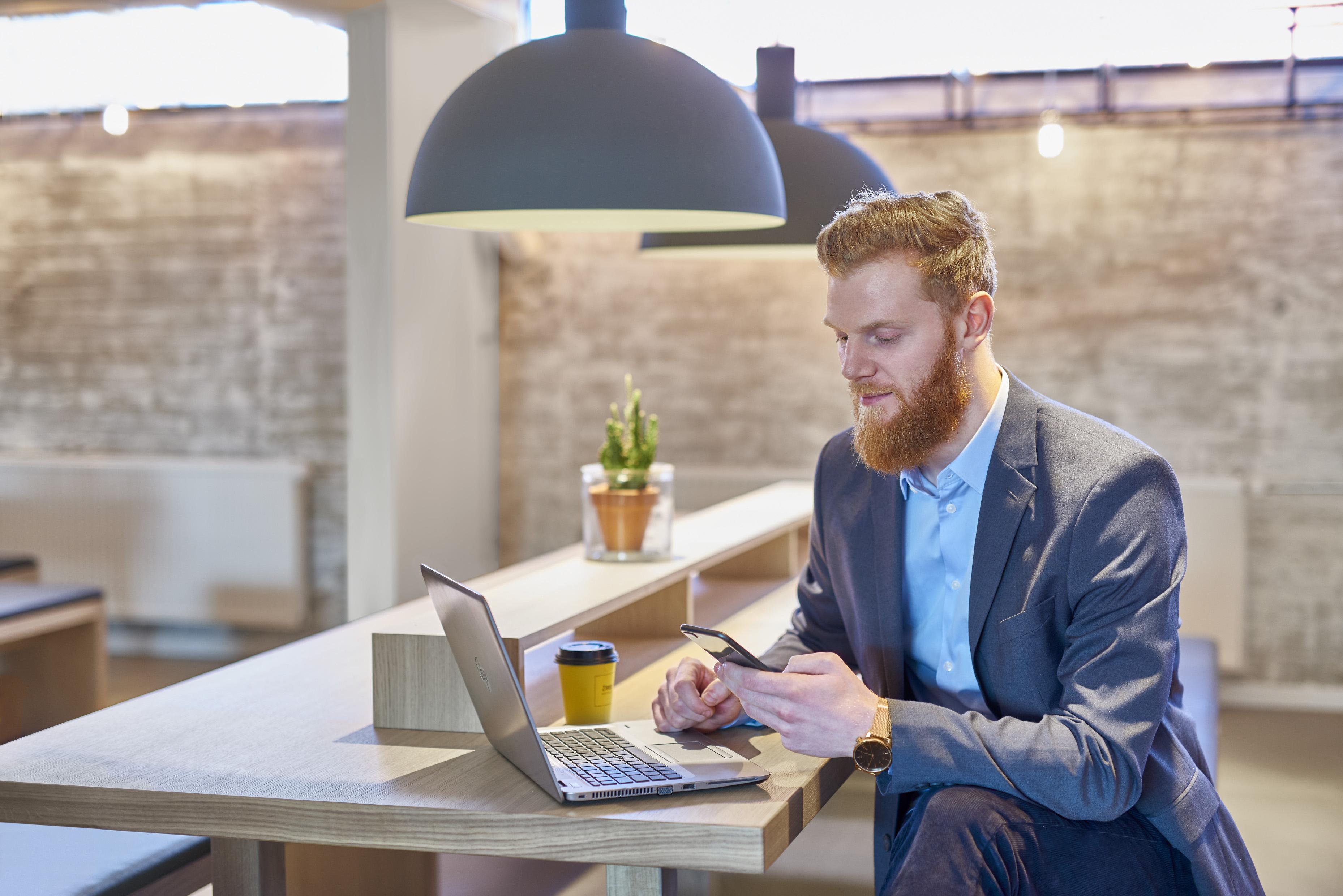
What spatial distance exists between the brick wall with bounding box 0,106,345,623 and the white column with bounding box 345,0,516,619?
662 millimetres

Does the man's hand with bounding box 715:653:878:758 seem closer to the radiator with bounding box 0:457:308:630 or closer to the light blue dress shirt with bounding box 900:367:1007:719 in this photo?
the light blue dress shirt with bounding box 900:367:1007:719

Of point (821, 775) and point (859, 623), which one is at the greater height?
point (859, 623)

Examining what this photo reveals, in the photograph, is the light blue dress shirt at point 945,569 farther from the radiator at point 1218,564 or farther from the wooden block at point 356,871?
the radiator at point 1218,564

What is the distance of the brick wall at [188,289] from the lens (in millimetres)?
5766

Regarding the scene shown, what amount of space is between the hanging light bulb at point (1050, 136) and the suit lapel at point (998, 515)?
3.68m

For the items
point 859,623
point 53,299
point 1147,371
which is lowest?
point 859,623

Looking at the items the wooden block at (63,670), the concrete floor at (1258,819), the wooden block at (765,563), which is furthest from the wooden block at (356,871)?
the wooden block at (63,670)

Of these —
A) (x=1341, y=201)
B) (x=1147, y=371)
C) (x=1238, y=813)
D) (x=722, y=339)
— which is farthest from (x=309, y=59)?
(x=1238, y=813)

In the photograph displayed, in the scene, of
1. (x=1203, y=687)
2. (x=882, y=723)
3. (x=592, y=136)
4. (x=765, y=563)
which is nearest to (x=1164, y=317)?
(x=1203, y=687)

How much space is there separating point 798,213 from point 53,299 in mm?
4618

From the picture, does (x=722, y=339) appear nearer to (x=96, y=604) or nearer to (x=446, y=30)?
(x=446, y=30)

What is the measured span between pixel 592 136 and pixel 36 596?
282cm

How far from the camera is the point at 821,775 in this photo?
5.17ft

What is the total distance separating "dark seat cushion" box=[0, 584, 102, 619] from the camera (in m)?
3.49
